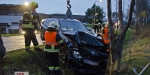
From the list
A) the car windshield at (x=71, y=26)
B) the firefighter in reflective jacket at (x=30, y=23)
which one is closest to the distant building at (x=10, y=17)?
the car windshield at (x=71, y=26)

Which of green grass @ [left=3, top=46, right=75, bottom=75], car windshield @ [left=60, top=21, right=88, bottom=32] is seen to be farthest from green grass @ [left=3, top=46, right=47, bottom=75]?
car windshield @ [left=60, top=21, right=88, bottom=32]

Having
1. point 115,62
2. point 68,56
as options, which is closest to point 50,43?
point 68,56

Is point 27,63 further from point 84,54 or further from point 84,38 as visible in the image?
point 84,38

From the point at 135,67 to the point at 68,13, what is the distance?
4.20 meters

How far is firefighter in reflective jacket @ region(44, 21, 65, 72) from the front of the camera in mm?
7259

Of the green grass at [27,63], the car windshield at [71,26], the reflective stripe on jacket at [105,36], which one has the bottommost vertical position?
the green grass at [27,63]

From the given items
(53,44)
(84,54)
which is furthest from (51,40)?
(84,54)

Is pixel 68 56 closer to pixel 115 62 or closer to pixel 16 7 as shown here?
pixel 115 62

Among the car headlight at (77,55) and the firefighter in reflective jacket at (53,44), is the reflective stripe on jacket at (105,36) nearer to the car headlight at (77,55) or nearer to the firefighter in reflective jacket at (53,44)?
the car headlight at (77,55)

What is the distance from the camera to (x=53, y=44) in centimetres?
731

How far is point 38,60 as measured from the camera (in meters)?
8.18

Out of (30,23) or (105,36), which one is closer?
(30,23)

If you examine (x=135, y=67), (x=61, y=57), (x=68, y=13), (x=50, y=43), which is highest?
(x=68, y=13)

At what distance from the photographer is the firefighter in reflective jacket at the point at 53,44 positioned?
726 cm
